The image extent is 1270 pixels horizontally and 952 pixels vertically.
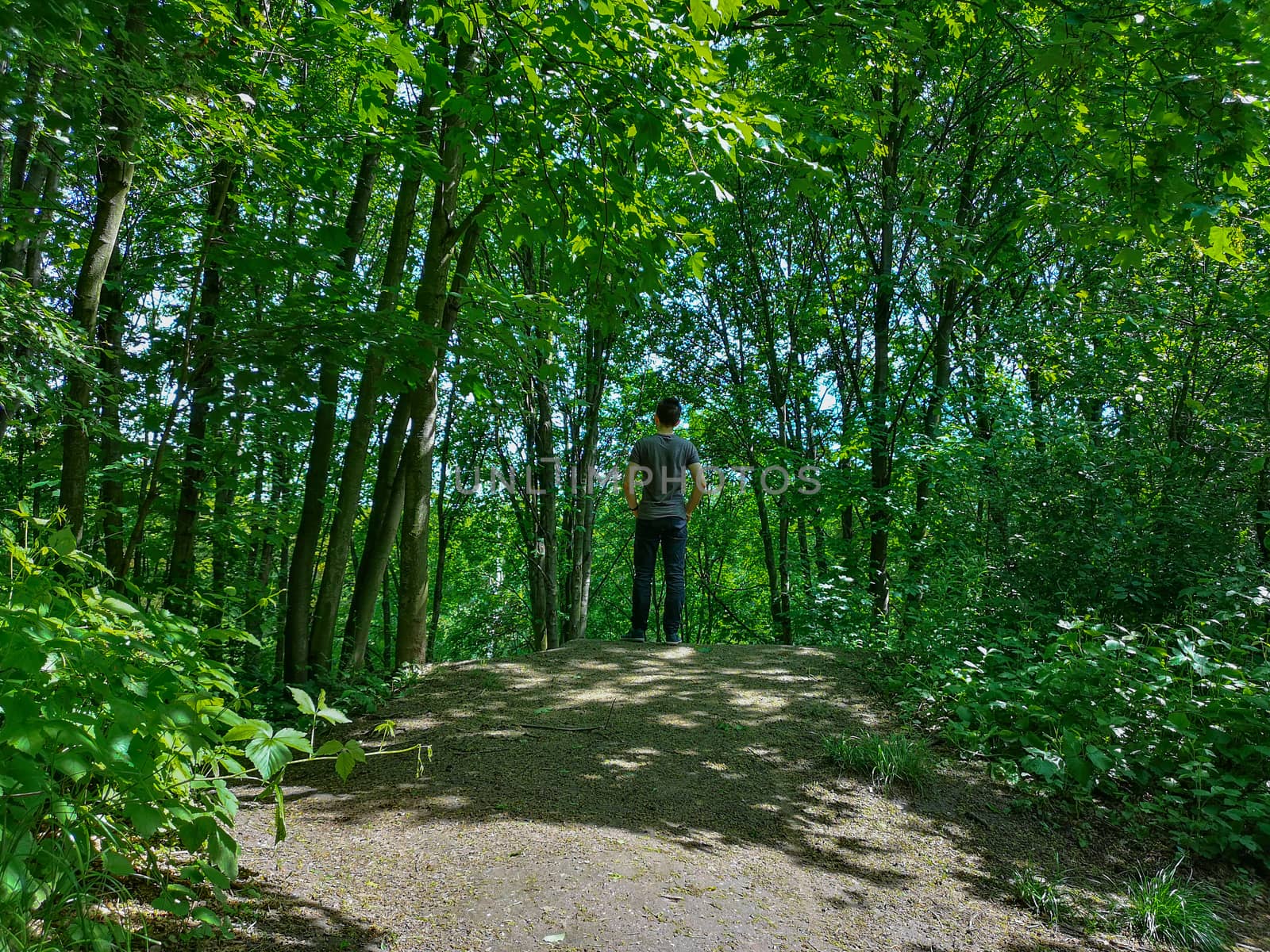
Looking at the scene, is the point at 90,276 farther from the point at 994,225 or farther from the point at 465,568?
the point at 465,568

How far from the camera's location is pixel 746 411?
1304 centimetres

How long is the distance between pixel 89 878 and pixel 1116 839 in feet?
14.5

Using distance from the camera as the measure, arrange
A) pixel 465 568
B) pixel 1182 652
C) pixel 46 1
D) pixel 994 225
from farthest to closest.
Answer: pixel 465 568, pixel 994 225, pixel 1182 652, pixel 46 1

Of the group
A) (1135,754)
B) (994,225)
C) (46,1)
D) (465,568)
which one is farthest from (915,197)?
(465,568)

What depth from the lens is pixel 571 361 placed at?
10.9 metres

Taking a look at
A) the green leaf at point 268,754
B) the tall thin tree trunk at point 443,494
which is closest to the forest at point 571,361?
the green leaf at point 268,754

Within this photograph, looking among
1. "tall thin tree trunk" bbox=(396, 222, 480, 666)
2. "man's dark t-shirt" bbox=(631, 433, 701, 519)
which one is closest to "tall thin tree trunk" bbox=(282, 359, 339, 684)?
"tall thin tree trunk" bbox=(396, 222, 480, 666)

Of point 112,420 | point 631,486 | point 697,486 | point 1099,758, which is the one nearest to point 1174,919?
point 1099,758

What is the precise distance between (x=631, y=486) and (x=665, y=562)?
81cm

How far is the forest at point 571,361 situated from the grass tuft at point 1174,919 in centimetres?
6

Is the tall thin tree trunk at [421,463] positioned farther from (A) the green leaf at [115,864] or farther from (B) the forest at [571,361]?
(A) the green leaf at [115,864]

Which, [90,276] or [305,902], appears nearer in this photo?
[305,902]

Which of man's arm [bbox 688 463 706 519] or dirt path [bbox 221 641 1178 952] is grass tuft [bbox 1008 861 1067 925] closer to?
dirt path [bbox 221 641 1178 952]

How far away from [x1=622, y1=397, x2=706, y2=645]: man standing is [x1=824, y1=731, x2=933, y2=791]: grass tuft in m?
2.64
